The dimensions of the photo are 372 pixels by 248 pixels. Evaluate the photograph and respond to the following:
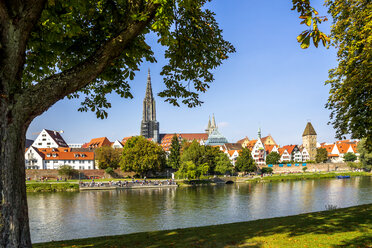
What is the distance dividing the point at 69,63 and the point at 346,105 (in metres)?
12.9

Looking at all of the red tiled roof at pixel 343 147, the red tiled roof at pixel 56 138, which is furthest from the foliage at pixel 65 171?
the red tiled roof at pixel 343 147

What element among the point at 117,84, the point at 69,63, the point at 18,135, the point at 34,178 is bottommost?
the point at 34,178

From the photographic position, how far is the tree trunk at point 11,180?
441 centimetres

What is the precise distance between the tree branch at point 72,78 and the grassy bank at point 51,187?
5162 centimetres

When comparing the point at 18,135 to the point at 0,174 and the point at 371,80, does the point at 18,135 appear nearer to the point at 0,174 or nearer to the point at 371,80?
the point at 0,174

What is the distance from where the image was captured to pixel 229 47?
28.0 feet

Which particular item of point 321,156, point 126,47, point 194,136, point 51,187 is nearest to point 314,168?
point 321,156

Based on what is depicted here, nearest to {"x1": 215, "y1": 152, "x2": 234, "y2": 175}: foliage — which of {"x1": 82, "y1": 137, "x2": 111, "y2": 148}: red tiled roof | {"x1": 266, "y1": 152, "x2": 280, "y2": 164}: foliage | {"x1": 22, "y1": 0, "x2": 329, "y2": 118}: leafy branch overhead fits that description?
{"x1": 266, "y1": 152, "x2": 280, "y2": 164}: foliage

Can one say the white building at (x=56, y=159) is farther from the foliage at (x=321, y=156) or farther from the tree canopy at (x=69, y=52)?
the foliage at (x=321, y=156)

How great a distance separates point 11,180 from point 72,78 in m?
1.98

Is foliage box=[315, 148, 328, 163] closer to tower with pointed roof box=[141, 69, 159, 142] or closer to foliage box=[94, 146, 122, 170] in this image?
foliage box=[94, 146, 122, 170]

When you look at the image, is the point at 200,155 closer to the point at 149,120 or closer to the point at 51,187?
the point at 51,187

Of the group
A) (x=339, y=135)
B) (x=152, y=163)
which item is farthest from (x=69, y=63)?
(x=152, y=163)

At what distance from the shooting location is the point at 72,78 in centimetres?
513
